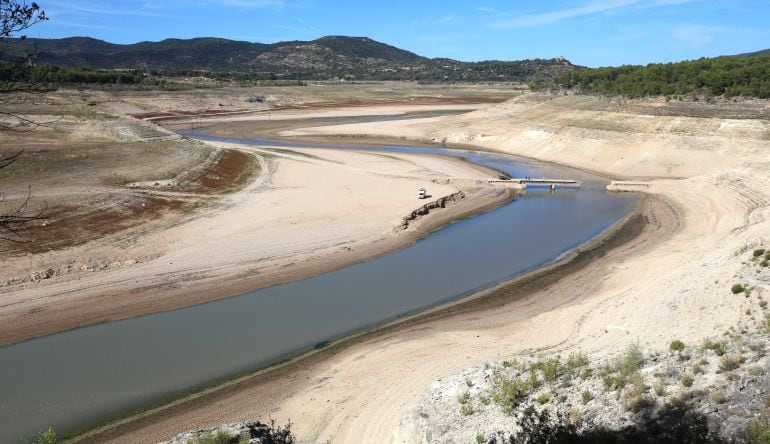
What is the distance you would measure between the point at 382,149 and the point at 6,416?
59.7 meters

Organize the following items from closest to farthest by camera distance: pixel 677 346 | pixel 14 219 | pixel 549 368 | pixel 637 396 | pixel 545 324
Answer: pixel 637 396
pixel 14 219
pixel 677 346
pixel 549 368
pixel 545 324

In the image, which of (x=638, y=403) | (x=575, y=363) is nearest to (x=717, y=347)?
(x=638, y=403)

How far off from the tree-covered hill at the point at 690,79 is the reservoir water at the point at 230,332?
35.6 meters

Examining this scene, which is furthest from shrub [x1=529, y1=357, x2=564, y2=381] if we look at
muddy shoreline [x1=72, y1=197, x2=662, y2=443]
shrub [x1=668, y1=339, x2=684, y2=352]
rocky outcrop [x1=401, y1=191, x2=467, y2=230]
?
rocky outcrop [x1=401, y1=191, x2=467, y2=230]

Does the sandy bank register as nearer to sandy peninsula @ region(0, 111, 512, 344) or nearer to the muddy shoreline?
sandy peninsula @ region(0, 111, 512, 344)

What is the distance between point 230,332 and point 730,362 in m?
16.2

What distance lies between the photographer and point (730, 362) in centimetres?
1116

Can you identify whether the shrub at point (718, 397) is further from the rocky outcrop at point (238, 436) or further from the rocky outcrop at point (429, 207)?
the rocky outcrop at point (429, 207)

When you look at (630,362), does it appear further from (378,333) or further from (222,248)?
(222,248)

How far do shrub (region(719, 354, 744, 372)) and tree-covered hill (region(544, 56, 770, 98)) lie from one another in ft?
178

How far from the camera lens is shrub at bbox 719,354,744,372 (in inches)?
436

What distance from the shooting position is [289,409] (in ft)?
50.6

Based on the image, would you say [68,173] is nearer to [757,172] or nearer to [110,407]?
[110,407]

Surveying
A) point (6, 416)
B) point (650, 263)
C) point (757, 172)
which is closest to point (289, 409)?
point (6, 416)
